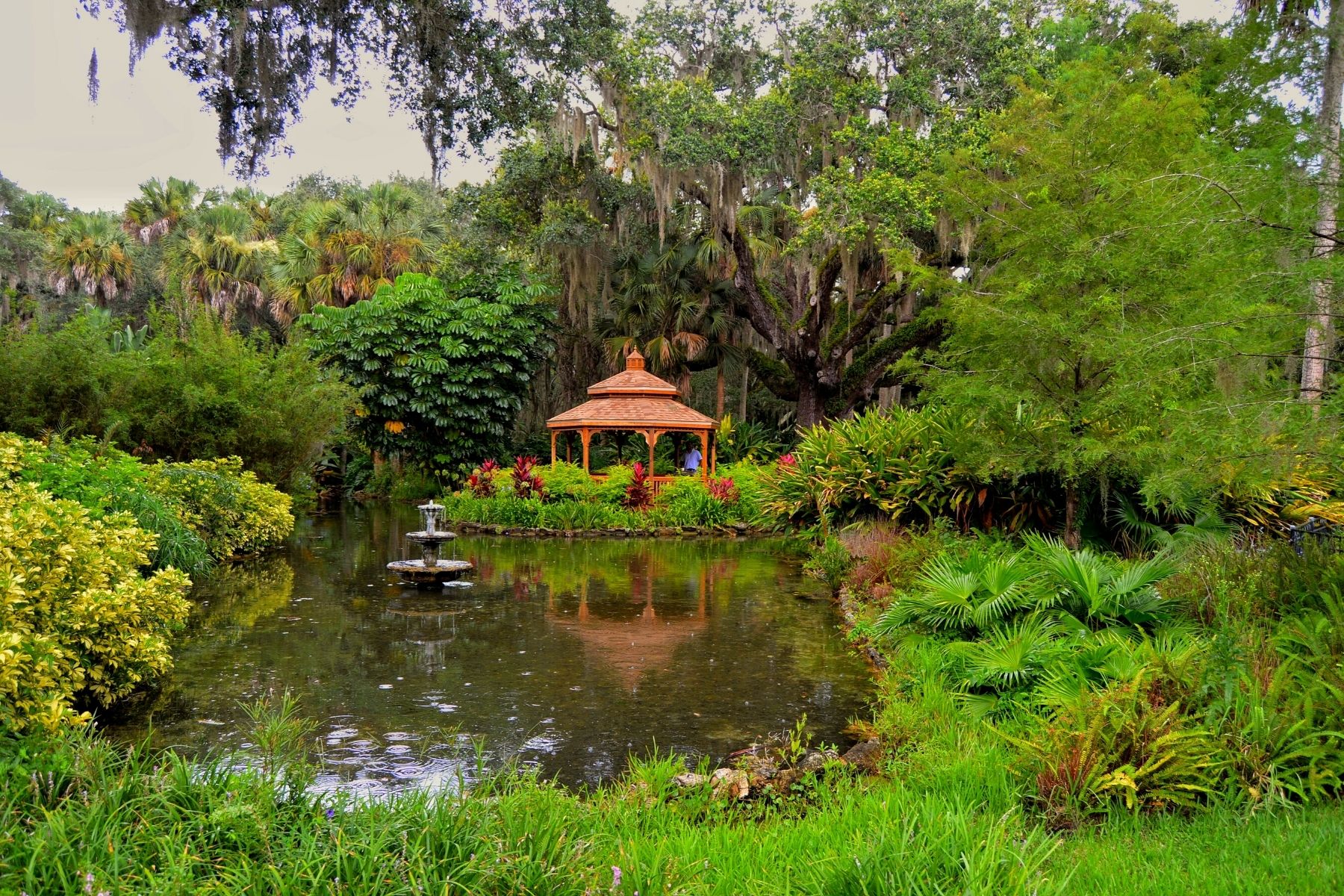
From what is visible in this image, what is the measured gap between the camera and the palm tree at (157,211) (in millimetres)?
37469

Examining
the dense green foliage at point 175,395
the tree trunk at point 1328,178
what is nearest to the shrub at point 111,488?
the dense green foliage at point 175,395

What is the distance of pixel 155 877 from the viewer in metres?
2.95

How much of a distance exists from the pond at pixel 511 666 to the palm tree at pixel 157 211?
95.9 ft

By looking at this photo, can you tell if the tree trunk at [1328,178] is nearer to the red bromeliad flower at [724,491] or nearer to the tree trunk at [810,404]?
the red bromeliad flower at [724,491]

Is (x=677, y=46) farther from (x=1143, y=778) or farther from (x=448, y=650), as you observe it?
(x=1143, y=778)

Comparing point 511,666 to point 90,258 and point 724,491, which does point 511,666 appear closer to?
point 724,491

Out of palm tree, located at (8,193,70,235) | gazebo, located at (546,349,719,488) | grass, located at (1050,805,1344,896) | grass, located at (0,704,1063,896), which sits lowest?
grass, located at (1050,805,1344,896)

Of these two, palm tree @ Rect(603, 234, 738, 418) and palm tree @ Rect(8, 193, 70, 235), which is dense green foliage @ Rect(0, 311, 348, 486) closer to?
palm tree @ Rect(603, 234, 738, 418)

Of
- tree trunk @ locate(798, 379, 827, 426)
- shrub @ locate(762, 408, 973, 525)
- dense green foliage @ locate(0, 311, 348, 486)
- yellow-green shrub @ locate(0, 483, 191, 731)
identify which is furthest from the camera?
tree trunk @ locate(798, 379, 827, 426)

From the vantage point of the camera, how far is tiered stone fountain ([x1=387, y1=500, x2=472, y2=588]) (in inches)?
479

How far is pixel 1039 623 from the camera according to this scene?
6.68 metres

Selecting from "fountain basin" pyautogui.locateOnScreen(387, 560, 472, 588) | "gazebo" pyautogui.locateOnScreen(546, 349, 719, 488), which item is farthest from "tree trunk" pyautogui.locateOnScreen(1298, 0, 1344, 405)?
"gazebo" pyautogui.locateOnScreen(546, 349, 719, 488)

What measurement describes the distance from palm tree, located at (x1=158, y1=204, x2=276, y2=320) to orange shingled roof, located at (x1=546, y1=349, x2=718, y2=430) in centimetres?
1544

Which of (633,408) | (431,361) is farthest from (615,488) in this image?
(431,361)
